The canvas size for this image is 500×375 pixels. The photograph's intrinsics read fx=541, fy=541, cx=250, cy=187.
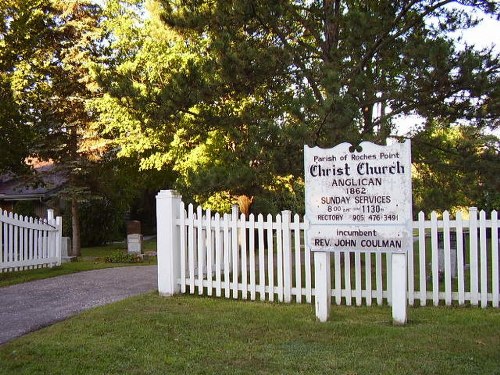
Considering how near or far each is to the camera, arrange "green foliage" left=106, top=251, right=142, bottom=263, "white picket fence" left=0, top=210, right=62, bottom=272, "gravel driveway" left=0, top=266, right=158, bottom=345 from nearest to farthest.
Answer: "gravel driveway" left=0, top=266, right=158, bottom=345
"white picket fence" left=0, top=210, right=62, bottom=272
"green foliage" left=106, top=251, right=142, bottom=263

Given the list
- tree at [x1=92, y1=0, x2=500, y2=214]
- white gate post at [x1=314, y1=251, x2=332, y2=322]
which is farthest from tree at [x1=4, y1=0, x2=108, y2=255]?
white gate post at [x1=314, y1=251, x2=332, y2=322]

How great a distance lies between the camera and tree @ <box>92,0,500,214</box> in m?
8.56

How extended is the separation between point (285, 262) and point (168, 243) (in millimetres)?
1999

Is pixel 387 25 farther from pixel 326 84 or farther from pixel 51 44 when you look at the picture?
pixel 51 44

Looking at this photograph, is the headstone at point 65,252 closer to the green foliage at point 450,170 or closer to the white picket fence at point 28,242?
the white picket fence at point 28,242

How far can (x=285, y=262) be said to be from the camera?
802 centimetres

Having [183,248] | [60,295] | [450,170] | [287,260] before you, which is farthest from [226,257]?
[450,170]

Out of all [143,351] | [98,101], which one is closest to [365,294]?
[143,351]

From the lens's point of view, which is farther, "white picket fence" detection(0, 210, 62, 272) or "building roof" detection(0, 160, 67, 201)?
"building roof" detection(0, 160, 67, 201)

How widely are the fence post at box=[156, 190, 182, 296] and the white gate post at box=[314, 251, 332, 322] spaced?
272cm

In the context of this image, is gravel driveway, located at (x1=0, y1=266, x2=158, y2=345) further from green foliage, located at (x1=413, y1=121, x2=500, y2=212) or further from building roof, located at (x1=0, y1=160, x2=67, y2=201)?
building roof, located at (x1=0, y1=160, x2=67, y2=201)

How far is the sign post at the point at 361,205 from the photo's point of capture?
6.48m

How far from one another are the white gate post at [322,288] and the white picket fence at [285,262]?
0.62m

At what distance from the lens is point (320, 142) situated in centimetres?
802
